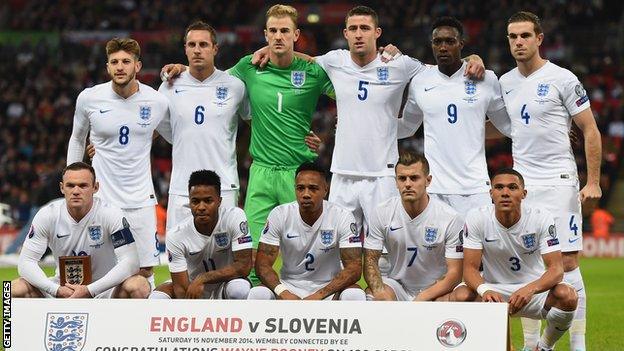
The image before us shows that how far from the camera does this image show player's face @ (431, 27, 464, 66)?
9.05 metres

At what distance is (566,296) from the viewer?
8.33 metres

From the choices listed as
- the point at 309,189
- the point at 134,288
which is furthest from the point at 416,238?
the point at 134,288

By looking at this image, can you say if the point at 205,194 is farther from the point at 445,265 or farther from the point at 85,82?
the point at 85,82

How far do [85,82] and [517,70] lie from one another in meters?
21.0

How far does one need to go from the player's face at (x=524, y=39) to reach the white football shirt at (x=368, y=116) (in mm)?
931

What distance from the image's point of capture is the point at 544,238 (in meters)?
8.53

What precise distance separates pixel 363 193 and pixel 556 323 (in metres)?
1.83

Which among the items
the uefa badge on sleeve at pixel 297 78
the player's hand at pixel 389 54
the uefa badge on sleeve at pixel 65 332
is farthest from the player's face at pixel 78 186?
the player's hand at pixel 389 54

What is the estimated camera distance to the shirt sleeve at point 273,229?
8898 mm

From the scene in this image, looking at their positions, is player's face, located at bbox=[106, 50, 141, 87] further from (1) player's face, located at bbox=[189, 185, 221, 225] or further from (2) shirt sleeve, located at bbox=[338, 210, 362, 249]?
(2) shirt sleeve, located at bbox=[338, 210, 362, 249]

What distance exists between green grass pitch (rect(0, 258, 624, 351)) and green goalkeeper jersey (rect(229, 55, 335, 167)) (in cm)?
250

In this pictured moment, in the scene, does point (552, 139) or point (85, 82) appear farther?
point (85, 82)

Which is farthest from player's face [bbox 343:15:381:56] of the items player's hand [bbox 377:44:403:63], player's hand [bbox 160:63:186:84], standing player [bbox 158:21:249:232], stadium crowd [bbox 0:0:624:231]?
stadium crowd [bbox 0:0:624:231]

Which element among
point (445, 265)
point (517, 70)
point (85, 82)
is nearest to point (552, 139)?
point (517, 70)
